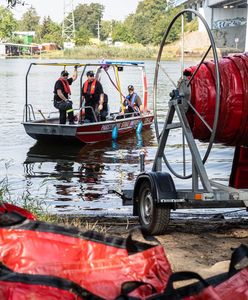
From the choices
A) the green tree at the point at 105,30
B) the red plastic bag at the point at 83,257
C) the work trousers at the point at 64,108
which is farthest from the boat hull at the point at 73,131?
the green tree at the point at 105,30

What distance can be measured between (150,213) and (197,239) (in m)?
0.59

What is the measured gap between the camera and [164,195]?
738 cm

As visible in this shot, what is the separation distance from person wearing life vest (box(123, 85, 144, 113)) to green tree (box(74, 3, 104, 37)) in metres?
154

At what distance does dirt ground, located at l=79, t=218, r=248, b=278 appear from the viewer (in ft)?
20.0

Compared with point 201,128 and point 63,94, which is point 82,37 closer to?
point 63,94

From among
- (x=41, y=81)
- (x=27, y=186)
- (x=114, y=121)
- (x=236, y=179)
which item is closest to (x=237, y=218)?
(x=236, y=179)

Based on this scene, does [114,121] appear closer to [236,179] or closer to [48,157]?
[48,157]

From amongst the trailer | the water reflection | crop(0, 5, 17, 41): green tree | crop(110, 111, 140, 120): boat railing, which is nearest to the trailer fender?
the trailer

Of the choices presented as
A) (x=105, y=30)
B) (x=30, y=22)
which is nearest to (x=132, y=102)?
(x=105, y=30)

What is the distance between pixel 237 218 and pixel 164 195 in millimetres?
2500

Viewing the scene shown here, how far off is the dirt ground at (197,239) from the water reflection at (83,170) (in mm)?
2994

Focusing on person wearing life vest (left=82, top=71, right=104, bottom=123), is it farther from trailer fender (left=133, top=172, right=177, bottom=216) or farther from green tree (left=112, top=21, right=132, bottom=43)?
green tree (left=112, top=21, right=132, bottom=43)

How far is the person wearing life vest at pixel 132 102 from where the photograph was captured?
2291 centimetres

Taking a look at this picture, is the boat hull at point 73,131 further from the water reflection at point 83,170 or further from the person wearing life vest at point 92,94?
the person wearing life vest at point 92,94
